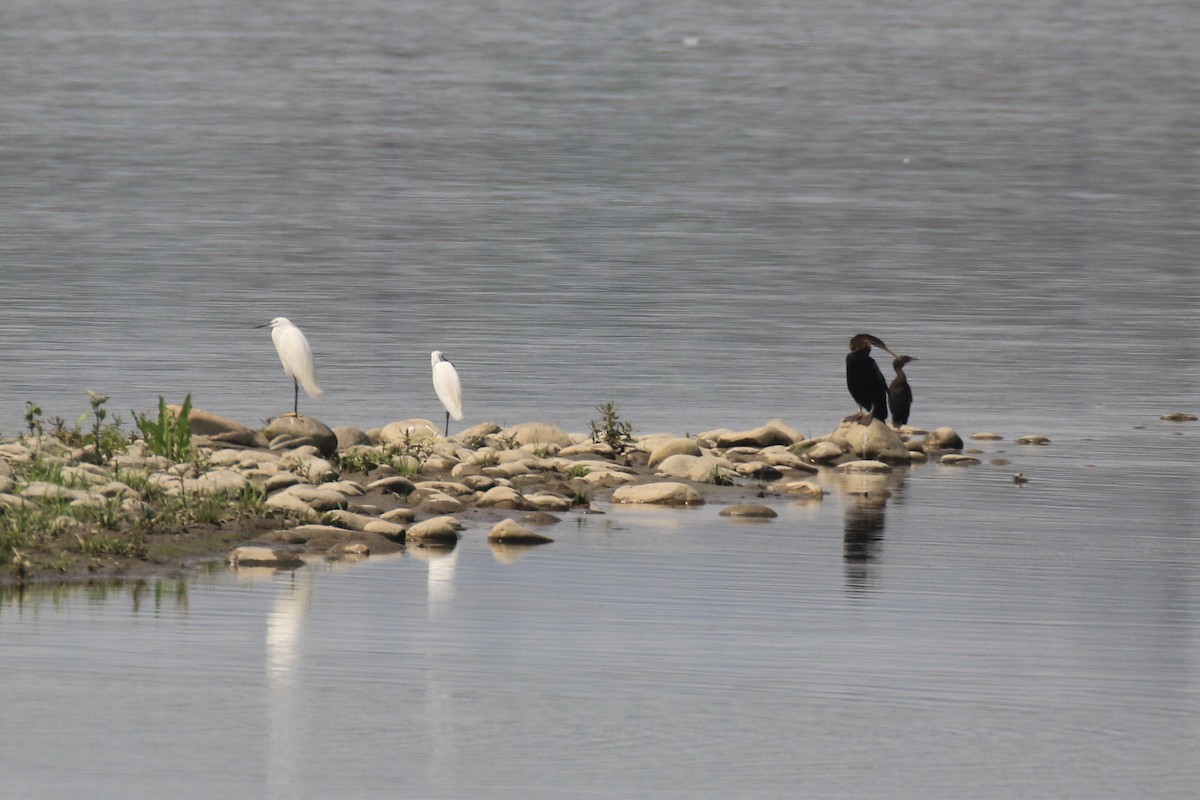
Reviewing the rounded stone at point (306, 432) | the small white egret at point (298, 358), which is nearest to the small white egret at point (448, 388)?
the small white egret at point (298, 358)

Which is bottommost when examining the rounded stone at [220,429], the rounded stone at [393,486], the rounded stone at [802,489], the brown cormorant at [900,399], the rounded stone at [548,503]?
the rounded stone at [548,503]

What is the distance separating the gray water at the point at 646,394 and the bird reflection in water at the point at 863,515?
9 cm

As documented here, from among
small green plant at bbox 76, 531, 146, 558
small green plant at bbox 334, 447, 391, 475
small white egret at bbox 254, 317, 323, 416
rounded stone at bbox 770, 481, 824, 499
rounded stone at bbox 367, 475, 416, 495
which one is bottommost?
small green plant at bbox 76, 531, 146, 558

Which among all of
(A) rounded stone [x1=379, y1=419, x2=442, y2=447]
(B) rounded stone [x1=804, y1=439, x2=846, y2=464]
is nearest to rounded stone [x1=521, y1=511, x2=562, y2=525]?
(A) rounded stone [x1=379, y1=419, x2=442, y2=447]

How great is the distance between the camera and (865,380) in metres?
21.0

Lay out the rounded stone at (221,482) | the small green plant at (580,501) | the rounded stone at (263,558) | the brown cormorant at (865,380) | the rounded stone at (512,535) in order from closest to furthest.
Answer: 1. the rounded stone at (263,558)
2. the rounded stone at (512,535)
3. the rounded stone at (221,482)
4. the small green plant at (580,501)
5. the brown cormorant at (865,380)

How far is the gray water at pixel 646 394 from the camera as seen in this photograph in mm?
→ 10312

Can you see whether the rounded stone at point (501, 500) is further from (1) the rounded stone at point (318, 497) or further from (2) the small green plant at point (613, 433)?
(2) the small green plant at point (613, 433)

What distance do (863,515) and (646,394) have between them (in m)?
6.16

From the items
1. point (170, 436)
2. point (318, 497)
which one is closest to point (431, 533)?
point (318, 497)

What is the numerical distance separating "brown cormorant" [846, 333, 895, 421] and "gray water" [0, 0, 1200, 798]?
1003 millimetres

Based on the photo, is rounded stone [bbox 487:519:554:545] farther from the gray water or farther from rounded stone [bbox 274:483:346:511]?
rounded stone [bbox 274:483:346:511]

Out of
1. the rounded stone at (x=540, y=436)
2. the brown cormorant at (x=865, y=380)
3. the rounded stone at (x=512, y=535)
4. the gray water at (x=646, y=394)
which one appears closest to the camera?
the gray water at (x=646, y=394)

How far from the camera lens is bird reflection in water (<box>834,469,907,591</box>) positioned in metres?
14.9
